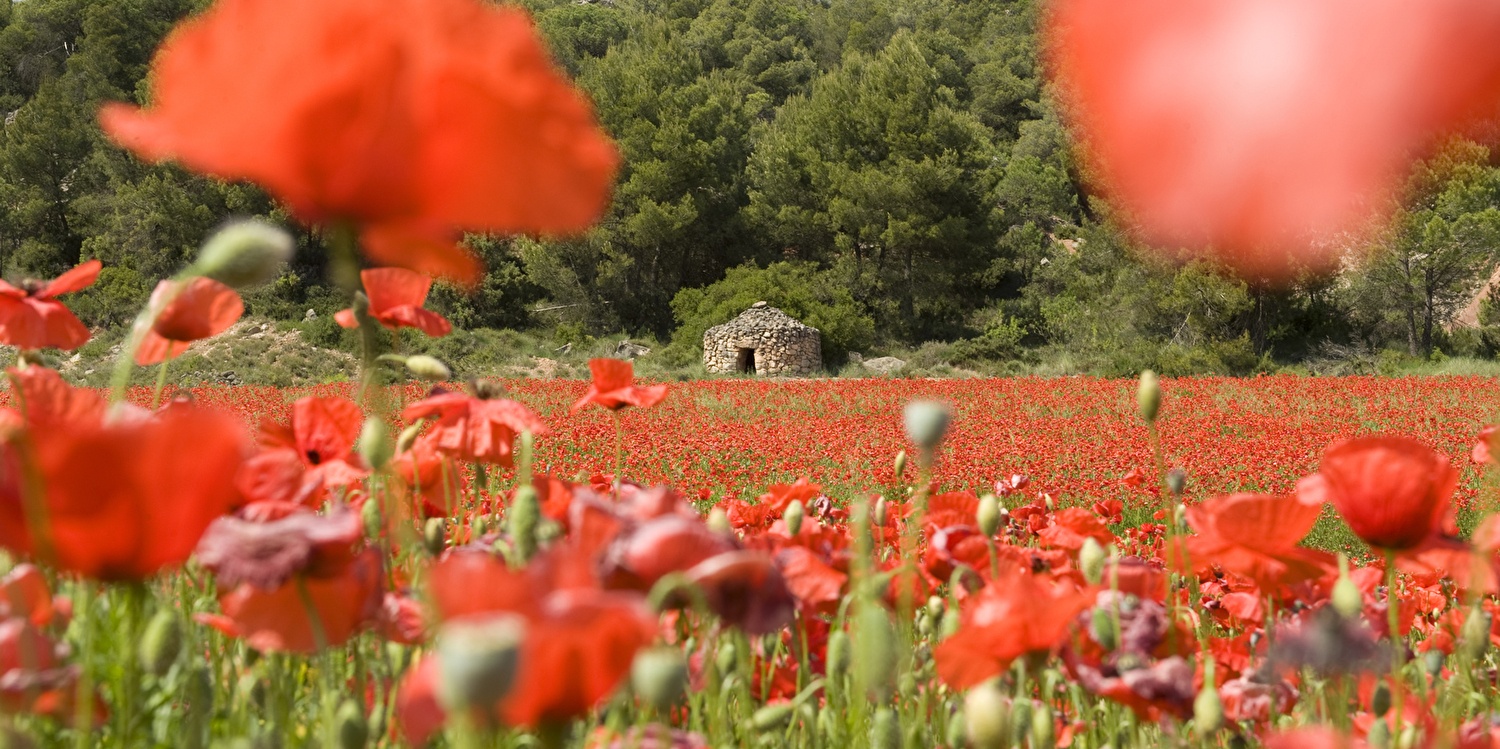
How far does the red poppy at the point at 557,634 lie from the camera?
1.27 feet

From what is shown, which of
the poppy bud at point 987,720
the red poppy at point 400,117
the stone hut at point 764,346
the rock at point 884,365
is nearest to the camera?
the red poppy at point 400,117

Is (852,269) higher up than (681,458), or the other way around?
(852,269)

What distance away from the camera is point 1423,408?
9289mm

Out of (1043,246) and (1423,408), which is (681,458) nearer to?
(1423,408)

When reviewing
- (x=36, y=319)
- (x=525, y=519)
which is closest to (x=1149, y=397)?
(x=525, y=519)

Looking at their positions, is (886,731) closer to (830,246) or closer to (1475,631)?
(1475,631)

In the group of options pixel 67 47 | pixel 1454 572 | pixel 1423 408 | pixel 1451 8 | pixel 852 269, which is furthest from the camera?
pixel 67 47

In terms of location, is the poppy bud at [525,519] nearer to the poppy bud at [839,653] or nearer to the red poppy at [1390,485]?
the poppy bud at [839,653]

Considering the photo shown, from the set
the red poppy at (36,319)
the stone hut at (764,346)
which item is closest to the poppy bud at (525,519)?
the red poppy at (36,319)

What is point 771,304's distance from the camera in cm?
2173

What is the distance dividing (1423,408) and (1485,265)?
46.8ft

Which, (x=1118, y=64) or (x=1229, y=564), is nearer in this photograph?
(x=1118, y=64)

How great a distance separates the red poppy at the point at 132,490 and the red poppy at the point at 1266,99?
371mm

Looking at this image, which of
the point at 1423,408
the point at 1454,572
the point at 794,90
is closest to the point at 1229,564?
the point at 1454,572
